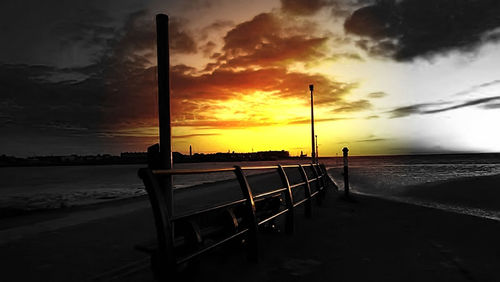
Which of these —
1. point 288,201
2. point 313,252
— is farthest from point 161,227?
point 288,201

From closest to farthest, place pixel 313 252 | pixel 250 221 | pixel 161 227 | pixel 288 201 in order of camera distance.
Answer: pixel 161 227 → pixel 250 221 → pixel 313 252 → pixel 288 201

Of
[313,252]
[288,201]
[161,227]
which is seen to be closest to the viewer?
[161,227]

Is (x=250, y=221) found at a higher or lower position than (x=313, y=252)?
higher

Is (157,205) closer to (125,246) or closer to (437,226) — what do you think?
(125,246)

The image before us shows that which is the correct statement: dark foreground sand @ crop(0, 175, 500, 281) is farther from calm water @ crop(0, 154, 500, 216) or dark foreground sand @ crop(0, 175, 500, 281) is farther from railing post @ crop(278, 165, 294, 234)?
calm water @ crop(0, 154, 500, 216)

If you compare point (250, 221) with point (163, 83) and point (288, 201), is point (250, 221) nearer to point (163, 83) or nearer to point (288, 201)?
point (288, 201)

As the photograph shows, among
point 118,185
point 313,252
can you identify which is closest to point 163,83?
point 313,252

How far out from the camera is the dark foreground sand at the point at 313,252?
3.46 metres

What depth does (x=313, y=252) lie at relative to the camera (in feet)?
14.0

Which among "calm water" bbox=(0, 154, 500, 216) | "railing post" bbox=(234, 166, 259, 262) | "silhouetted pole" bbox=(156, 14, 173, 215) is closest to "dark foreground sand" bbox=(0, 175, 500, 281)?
"railing post" bbox=(234, 166, 259, 262)

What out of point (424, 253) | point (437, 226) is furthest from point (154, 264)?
point (437, 226)

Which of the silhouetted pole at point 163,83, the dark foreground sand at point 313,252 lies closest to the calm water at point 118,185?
the dark foreground sand at point 313,252

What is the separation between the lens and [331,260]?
12.7 feet

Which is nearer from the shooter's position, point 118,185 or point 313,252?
point 313,252
